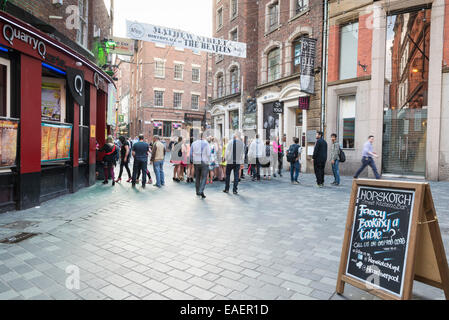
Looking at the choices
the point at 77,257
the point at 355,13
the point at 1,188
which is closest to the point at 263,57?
the point at 355,13

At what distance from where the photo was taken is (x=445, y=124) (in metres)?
11.7

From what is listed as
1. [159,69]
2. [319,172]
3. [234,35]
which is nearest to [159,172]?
[319,172]

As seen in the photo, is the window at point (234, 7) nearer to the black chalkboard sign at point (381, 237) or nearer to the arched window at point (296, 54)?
the arched window at point (296, 54)

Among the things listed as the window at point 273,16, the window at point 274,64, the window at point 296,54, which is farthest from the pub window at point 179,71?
the window at point 296,54

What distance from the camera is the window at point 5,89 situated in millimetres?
6402

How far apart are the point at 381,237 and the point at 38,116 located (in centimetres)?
731

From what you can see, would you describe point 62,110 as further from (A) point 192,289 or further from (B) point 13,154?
(A) point 192,289

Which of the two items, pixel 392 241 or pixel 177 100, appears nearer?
pixel 392 241

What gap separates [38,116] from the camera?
6.96 metres

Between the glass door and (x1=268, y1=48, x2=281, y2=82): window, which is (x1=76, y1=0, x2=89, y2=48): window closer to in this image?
(x1=268, y1=48, x2=281, y2=82): window

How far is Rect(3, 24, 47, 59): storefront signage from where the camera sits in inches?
232

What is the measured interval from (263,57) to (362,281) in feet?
65.4

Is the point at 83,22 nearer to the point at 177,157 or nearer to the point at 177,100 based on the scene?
the point at 177,157

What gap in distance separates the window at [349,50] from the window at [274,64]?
16.2 feet
